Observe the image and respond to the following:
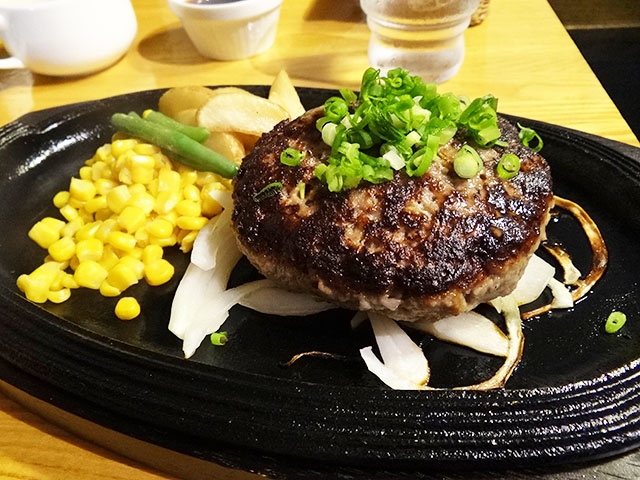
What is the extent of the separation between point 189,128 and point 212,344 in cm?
133

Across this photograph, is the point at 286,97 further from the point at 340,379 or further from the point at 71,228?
the point at 340,379

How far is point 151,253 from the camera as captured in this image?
2.81 m

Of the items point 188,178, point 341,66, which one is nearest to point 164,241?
point 188,178

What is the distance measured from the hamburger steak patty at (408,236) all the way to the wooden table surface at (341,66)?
1.90 meters

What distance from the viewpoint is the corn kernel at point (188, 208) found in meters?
2.97

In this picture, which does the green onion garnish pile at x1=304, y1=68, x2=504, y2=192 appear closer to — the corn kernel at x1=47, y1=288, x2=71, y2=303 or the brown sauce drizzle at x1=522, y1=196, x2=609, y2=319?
the brown sauce drizzle at x1=522, y1=196, x2=609, y2=319

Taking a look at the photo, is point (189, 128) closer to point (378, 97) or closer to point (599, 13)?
point (378, 97)

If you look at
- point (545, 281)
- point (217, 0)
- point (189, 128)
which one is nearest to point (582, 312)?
point (545, 281)

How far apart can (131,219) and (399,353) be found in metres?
1.44

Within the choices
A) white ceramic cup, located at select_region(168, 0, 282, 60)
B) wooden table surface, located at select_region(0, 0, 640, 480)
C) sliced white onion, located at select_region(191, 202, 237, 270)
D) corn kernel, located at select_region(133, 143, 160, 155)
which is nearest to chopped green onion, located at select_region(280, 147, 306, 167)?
sliced white onion, located at select_region(191, 202, 237, 270)

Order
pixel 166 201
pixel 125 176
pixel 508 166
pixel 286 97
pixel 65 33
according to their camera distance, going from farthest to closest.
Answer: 1. pixel 65 33
2. pixel 286 97
3. pixel 125 176
4. pixel 166 201
5. pixel 508 166

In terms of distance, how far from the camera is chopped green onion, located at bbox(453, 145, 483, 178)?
2.29 m

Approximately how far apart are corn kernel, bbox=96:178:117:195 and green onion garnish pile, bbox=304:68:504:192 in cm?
127

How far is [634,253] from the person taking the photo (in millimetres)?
2637
